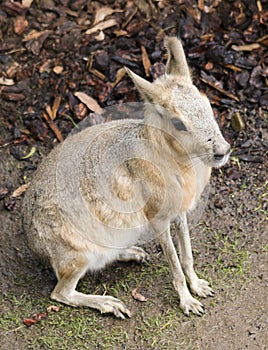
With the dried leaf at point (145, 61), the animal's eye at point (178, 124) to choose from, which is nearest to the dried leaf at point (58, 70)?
the dried leaf at point (145, 61)

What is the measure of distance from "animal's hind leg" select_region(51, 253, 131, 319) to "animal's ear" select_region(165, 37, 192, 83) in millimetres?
1785

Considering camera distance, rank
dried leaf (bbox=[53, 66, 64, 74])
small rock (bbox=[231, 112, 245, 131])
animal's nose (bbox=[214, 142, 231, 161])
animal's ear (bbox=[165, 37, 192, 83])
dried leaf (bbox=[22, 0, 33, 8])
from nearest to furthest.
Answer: animal's nose (bbox=[214, 142, 231, 161])
animal's ear (bbox=[165, 37, 192, 83])
small rock (bbox=[231, 112, 245, 131])
dried leaf (bbox=[53, 66, 64, 74])
dried leaf (bbox=[22, 0, 33, 8])

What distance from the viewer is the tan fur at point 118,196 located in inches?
221

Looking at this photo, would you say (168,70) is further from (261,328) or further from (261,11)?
(261,11)

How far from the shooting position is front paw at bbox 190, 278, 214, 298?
652 cm

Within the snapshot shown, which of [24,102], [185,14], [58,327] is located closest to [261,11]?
[185,14]

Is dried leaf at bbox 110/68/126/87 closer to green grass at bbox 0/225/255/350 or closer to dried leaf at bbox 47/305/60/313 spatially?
green grass at bbox 0/225/255/350

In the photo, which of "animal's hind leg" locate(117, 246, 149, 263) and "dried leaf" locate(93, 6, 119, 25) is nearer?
"animal's hind leg" locate(117, 246, 149, 263)

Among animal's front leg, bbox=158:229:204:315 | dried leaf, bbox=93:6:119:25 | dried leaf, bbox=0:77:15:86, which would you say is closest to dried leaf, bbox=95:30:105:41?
dried leaf, bbox=93:6:119:25

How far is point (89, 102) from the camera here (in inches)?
313

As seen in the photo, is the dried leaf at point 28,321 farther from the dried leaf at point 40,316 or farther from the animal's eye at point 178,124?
the animal's eye at point 178,124

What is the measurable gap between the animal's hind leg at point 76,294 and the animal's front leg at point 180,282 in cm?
49

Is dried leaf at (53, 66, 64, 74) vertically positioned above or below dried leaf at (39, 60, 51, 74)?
below

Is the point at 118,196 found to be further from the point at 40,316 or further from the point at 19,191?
the point at 19,191
